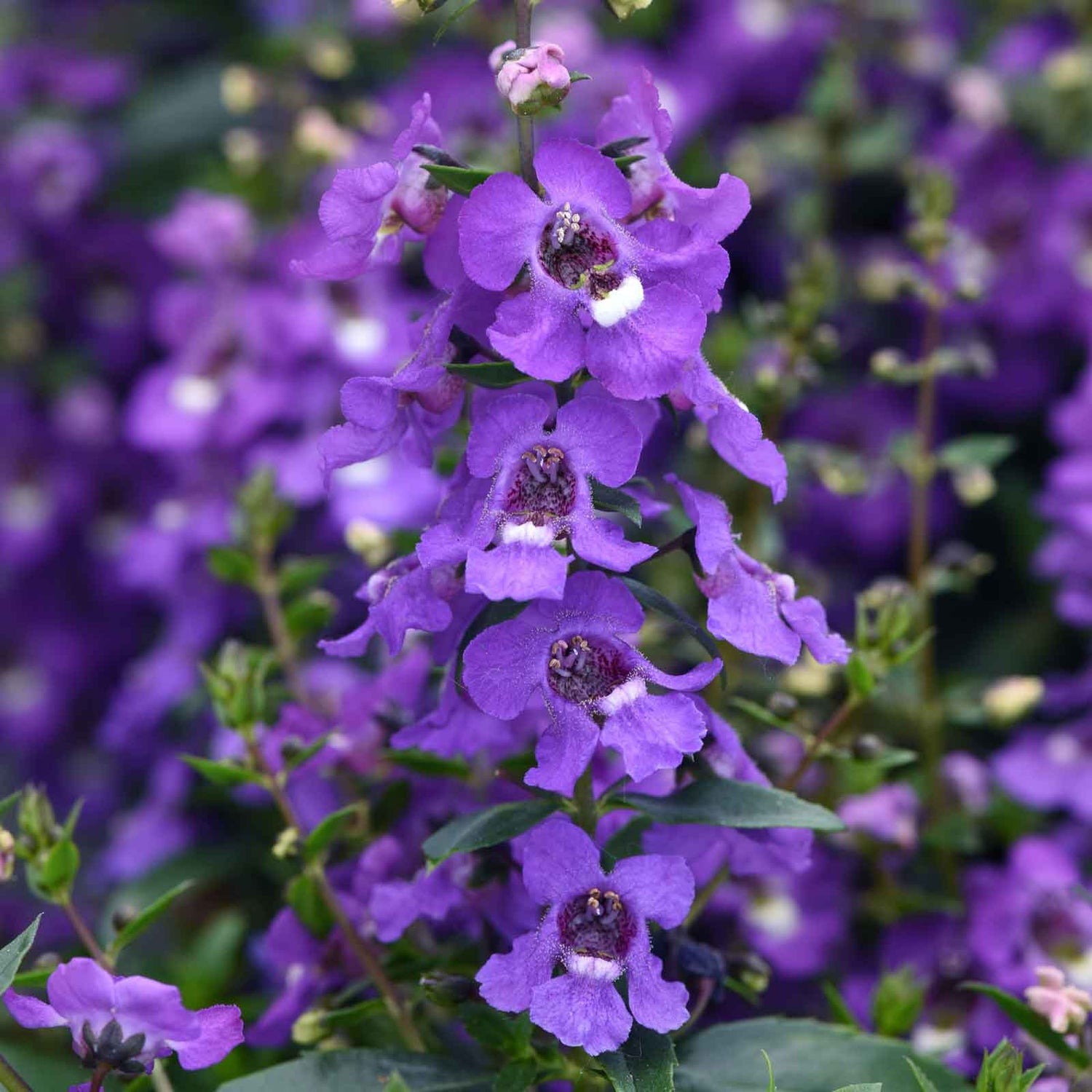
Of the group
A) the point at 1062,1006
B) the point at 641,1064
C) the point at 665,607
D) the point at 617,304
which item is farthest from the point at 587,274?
the point at 1062,1006

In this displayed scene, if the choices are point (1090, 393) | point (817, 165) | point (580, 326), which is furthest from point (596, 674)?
point (817, 165)

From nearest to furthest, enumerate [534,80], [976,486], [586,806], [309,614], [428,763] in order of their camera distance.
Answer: [534,80], [586,806], [428,763], [309,614], [976,486]

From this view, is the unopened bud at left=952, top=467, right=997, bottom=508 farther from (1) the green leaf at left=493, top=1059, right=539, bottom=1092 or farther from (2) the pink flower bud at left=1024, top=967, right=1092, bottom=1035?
(1) the green leaf at left=493, top=1059, right=539, bottom=1092

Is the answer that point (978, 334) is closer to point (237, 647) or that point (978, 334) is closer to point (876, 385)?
point (876, 385)

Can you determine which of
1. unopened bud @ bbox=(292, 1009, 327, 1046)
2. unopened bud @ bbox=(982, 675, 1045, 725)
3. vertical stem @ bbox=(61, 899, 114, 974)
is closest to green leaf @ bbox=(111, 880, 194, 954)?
vertical stem @ bbox=(61, 899, 114, 974)

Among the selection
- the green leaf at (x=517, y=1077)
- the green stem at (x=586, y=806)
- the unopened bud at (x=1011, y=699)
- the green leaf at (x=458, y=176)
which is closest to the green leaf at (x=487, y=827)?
the green stem at (x=586, y=806)

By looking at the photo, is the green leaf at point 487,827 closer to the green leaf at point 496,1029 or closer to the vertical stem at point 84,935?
the green leaf at point 496,1029

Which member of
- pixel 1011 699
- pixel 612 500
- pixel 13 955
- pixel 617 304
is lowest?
pixel 1011 699

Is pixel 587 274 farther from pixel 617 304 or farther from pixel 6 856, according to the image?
pixel 6 856

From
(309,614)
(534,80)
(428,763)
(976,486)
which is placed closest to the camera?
(534,80)
